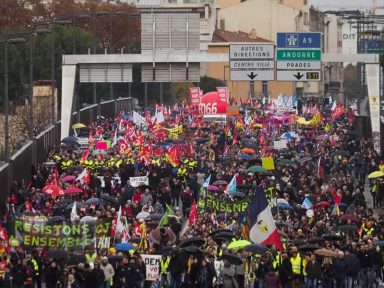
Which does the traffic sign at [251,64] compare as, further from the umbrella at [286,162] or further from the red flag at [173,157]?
the red flag at [173,157]

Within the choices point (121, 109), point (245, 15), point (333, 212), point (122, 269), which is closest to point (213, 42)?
point (245, 15)

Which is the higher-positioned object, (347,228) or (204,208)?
(204,208)

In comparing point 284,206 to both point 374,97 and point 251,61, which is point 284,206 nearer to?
point 374,97

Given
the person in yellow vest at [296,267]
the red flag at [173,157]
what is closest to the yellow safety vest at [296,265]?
the person in yellow vest at [296,267]

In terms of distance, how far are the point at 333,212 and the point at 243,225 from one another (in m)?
6.22

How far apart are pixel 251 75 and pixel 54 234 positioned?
32963mm

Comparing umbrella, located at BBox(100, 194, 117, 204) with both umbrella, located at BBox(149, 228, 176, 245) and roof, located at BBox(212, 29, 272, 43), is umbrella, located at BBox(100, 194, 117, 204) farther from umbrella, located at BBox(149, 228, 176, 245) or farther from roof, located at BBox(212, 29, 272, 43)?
roof, located at BBox(212, 29, 272, 43)

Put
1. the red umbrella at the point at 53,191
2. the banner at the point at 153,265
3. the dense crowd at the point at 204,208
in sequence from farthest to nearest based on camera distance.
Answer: the red umbrella at the point at 53,191
the banner at the point at 153,265
the dense crowd at the point at 204,208

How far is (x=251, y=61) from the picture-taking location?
66.6 meters

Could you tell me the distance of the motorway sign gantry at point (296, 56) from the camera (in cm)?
6562

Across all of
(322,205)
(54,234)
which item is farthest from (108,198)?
(54,234)

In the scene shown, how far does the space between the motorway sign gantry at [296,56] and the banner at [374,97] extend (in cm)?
188

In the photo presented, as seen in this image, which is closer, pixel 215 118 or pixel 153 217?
pixel 153 217

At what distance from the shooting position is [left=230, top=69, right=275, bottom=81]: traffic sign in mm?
66188
